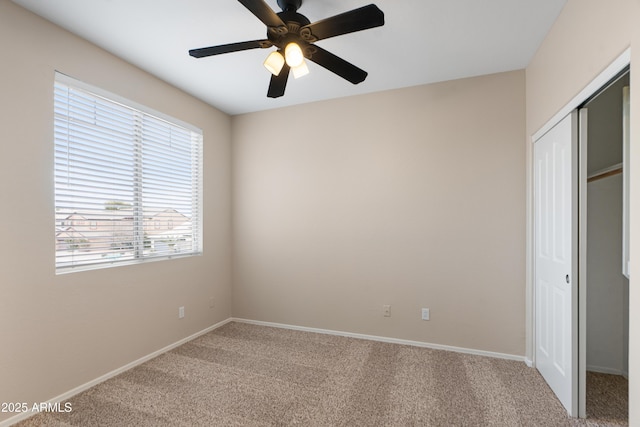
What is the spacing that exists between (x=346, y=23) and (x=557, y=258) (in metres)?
2.13

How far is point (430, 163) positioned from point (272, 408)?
8.28 feet

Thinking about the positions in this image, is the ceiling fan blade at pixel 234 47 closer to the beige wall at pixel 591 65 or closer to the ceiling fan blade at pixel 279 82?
the ceiling fan blade at pixel 279 82

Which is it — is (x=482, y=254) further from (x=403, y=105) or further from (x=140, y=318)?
(x=140, y=318)

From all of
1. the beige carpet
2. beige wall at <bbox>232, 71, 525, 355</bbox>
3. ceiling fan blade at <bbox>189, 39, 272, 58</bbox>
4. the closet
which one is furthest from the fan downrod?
the beige carpet

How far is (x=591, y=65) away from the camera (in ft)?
5.45

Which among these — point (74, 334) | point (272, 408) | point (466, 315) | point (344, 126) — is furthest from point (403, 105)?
point (74, 334)

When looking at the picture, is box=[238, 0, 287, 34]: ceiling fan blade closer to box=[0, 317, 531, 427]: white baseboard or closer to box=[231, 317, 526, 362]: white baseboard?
box=[0, 317, 531, 427]: white baseboard

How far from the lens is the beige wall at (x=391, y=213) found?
285 cm

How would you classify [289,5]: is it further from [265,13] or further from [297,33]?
[265,13]

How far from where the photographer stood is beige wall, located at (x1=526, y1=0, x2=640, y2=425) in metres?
1.30

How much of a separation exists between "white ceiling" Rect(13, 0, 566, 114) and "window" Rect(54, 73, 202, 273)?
0.46 metres

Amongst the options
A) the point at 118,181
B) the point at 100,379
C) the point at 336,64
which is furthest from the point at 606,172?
the point at 100,379

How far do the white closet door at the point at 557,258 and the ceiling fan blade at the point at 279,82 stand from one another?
1899 mm

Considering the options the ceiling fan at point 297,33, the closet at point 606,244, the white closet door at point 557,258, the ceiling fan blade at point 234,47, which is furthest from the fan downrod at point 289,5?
the closet at point 606,244
